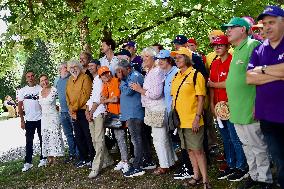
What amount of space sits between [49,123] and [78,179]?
1769mm

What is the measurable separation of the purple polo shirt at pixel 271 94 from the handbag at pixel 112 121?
3.39m

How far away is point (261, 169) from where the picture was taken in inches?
196

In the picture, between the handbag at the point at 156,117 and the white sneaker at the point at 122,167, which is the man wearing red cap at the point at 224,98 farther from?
the white sneaker at the point at 122,167

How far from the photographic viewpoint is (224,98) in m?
5.70

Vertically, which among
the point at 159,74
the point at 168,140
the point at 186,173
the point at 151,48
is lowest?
the point at 186,173

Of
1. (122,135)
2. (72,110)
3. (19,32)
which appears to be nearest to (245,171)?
(122,135)

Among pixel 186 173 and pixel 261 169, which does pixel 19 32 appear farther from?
pixel 261 169

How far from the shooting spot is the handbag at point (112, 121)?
718 centimetres

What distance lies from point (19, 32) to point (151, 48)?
18.5 ft

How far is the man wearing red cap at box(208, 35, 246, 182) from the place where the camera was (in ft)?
18.2

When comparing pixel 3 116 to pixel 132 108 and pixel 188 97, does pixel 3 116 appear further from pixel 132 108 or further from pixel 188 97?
pixel 188 97

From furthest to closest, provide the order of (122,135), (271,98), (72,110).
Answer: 1. (72,110)
2. (122,135)
3. (271,98)

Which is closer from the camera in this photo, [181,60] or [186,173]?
[181,60]

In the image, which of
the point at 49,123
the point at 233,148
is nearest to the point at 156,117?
the point at 233,148
